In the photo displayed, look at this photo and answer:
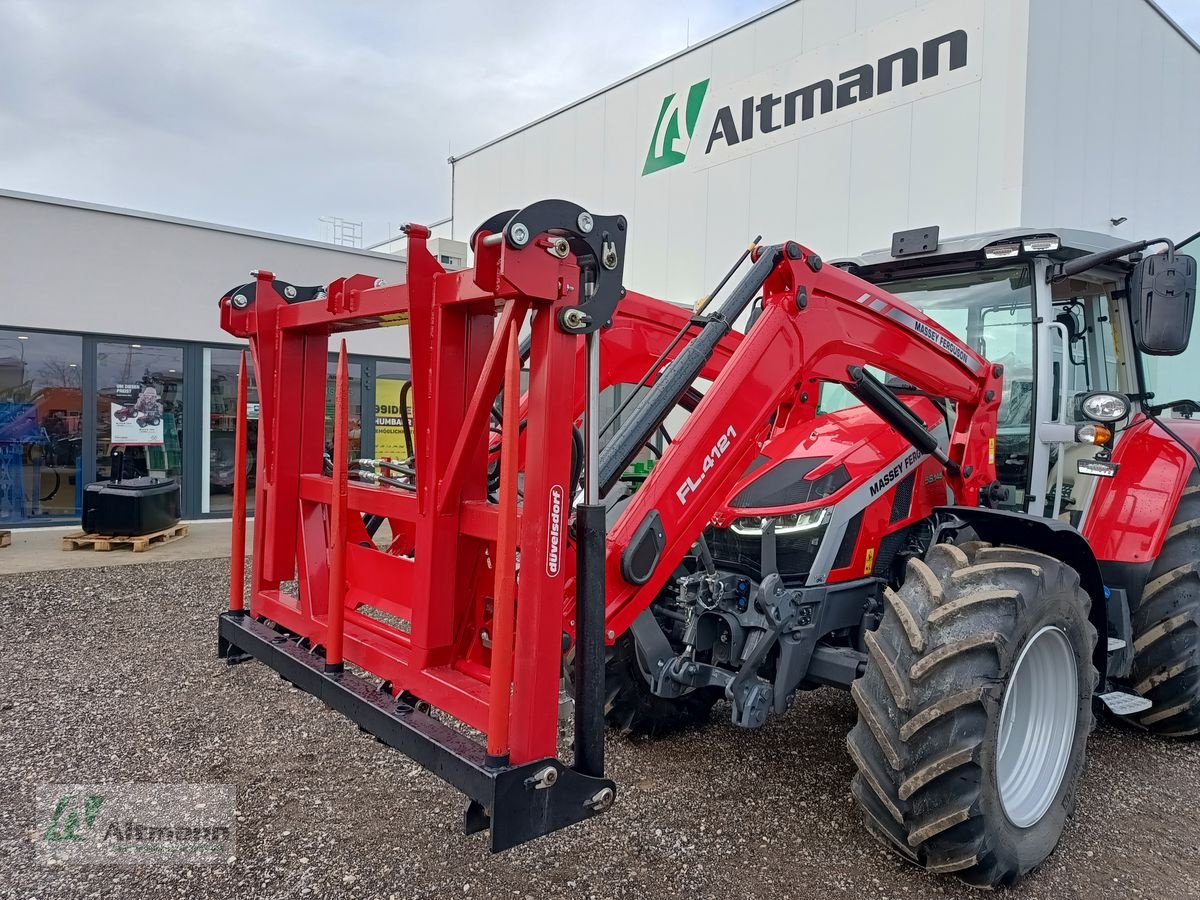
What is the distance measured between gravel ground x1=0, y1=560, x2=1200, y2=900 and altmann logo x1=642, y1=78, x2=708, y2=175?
10.7m

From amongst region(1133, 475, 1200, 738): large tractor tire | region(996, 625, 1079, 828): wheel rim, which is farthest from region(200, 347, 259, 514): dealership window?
region(1133, 475, 1200, 738): large tractor tire

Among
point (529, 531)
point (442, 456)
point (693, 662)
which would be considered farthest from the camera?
point (693, 662)

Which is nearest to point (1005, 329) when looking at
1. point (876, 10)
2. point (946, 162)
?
point (946, 162)

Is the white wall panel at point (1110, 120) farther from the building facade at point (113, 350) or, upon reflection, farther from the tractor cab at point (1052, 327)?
the building facade at point (113, 350)

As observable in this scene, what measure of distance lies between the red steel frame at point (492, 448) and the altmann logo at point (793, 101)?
25.9 feet

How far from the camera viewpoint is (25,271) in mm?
8828

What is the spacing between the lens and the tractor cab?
3377 millimetres

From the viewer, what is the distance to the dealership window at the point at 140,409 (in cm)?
951

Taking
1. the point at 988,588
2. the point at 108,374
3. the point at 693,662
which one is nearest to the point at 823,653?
the point at 693,662

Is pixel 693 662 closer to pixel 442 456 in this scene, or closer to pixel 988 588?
pixel 988 588

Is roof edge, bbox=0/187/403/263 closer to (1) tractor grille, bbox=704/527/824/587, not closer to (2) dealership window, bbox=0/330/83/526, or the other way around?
(2) dealership window, bbox=0/330/83/526

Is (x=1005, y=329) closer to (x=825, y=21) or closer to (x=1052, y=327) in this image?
(x=1052, y=327)

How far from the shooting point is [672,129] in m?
13.4

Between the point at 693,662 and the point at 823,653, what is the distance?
514mm
